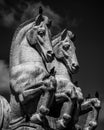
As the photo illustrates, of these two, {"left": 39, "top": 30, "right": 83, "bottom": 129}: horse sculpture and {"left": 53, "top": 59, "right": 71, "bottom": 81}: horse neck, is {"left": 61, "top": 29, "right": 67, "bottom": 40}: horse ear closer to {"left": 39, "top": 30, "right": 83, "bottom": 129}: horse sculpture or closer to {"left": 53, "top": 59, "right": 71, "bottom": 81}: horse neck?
{"left": 39, "top": 30, "right": 83, "bottom": 129}: horse sculpture

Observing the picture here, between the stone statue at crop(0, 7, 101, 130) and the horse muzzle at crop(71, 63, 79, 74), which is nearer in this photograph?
the stone statue at crop(0, 7, 101, 130)

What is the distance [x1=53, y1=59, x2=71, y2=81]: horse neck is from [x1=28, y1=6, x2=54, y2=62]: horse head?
530 millimetres

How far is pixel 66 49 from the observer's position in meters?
10.5

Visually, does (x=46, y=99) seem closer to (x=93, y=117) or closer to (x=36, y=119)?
(x=36, y=119)

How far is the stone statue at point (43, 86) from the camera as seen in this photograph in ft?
29.3

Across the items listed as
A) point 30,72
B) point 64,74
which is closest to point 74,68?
point 64,74

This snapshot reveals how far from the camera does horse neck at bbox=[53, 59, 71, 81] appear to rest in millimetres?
10102

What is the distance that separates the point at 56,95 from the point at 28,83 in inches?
34.0

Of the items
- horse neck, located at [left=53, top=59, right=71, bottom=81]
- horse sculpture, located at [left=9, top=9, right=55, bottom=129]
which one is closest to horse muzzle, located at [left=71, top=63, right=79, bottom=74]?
horse neck, located at [left=53, top=59, right=71, bottom=81]

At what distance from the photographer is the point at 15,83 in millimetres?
9211

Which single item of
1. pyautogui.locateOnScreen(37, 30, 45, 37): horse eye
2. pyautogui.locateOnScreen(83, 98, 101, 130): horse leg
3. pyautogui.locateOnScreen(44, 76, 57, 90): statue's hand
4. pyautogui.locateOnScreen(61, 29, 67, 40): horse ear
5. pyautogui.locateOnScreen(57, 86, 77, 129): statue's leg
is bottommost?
pyautogui.locateOnScreen(83, 98, 101, 130): horse leg

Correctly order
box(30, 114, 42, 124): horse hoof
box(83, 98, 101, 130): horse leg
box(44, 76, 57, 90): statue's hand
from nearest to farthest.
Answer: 1. box(30, 114, 42, 124): horse hoof
2. box(44, 76, 57, 90): statue's hand
3. box(83, 98, 101, 130): horse leg

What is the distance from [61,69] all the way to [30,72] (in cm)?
130

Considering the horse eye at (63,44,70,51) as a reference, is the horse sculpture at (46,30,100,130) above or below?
below
